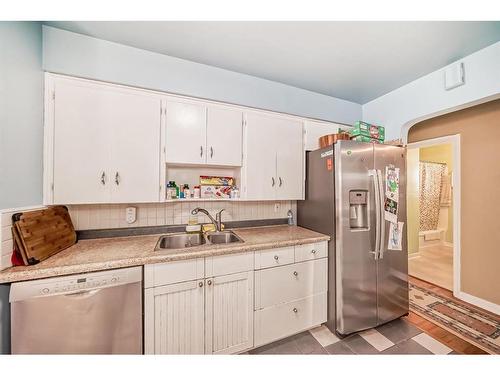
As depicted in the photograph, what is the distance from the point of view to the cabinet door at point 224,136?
177 centimetres

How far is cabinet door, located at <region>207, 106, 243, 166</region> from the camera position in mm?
1771

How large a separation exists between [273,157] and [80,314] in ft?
6.00

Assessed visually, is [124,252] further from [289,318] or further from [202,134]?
[289,318]

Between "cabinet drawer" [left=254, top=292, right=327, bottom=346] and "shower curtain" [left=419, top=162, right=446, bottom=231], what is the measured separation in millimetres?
3537

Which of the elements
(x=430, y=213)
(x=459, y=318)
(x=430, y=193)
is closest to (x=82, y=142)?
(x=459, y=318)

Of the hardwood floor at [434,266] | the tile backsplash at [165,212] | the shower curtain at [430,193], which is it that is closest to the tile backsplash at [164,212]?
the tile backsplash at [165,212]

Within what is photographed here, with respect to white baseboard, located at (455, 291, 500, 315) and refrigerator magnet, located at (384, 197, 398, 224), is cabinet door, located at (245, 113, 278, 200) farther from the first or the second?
white baseboard, located at (455, 291, 500, 315)

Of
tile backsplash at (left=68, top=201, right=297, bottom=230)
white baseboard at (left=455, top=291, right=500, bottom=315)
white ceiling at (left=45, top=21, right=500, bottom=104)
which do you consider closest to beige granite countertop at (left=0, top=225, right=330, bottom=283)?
tile backsplash at (left=68, top=201, right=297, bottom=230)

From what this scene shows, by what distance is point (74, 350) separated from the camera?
1086 mm

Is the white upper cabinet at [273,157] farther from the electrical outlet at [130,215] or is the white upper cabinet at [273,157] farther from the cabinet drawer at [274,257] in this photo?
the electrical outlet at [130,215]

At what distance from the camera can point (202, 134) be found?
5.71 ft

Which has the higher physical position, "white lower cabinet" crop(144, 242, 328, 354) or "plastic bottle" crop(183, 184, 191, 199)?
"plastic bottle" crop(183, 184, 191, 199)
